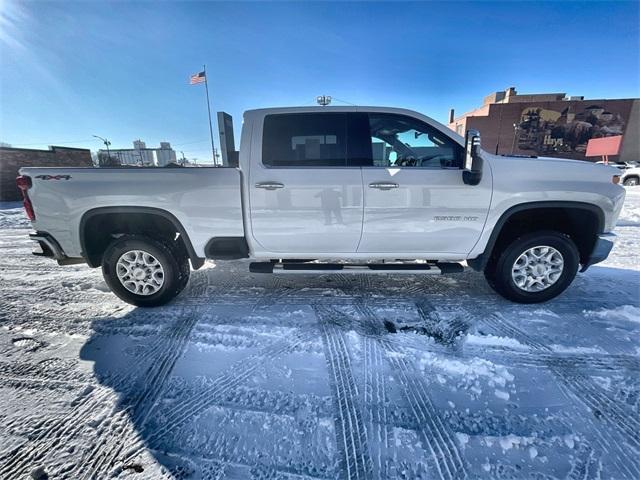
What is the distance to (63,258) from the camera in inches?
123

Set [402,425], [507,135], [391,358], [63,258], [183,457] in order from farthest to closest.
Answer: [507,135] < [63,258] < [391,358] < [402,425] < [183,457]

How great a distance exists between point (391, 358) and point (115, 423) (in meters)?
1.98

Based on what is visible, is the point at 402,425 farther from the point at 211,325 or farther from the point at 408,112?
the point at 408,112

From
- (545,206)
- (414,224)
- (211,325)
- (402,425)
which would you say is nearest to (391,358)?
(402,425)

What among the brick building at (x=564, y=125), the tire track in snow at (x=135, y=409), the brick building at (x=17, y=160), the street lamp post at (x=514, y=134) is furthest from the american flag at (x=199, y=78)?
the street lamp post at (x=514, y=134)

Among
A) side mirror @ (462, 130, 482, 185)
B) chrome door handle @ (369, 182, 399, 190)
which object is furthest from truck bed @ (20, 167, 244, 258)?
side mirror @ (462, 130, 482, 185)

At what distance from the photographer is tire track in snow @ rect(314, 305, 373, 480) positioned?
1.59 metres

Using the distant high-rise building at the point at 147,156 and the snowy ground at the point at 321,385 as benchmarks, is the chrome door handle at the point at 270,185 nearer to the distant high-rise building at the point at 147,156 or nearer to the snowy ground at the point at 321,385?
the snowy ground at the point at 321,385

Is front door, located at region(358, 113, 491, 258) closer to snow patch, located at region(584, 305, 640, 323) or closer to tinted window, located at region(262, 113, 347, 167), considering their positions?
tinted window, located at region(262, 113, 347, 167)

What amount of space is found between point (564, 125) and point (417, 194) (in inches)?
1591

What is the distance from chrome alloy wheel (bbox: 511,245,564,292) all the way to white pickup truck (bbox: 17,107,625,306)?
0.01 m

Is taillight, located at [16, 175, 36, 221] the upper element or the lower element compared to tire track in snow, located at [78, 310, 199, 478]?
upper

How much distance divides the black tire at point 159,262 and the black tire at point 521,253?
140 inches

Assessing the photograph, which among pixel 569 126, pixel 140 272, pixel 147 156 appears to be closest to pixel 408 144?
pixel 140 272
